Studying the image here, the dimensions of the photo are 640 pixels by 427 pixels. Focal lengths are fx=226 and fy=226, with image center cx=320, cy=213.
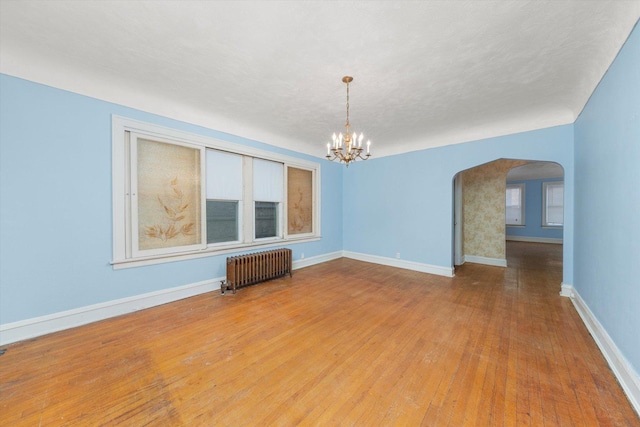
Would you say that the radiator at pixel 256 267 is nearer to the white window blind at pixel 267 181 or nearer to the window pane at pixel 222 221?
the window pane at pixel 222 221

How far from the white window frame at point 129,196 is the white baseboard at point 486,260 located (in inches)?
184

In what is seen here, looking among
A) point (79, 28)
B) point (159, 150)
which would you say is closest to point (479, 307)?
point (159, 150)

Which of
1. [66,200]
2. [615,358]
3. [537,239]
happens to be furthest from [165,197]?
[537,239]

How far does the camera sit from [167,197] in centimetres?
327

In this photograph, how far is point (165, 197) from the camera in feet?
10.7

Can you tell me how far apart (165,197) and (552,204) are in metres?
13.0

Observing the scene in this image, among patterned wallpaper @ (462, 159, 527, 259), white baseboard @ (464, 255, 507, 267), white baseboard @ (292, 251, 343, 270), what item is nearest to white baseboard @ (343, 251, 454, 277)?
white baseboard @ (292, 251, 343, 270)

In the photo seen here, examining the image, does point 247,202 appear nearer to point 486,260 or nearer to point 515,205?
point 486,260

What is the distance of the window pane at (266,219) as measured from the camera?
4.55 metres

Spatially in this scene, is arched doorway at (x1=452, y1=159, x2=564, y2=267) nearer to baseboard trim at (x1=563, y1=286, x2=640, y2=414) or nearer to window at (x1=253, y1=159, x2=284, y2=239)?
baseboard trim at (x1=563, y1=286, x2=640, y2=414)

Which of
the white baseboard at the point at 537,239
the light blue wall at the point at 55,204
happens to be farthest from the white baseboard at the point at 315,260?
the white baseboard at the point at 537,239

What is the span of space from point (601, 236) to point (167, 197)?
16.9ft

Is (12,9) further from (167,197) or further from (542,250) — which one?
(542,250)

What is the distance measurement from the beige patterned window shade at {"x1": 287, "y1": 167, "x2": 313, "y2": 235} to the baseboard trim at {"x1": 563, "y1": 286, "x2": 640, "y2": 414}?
4.47 meters
